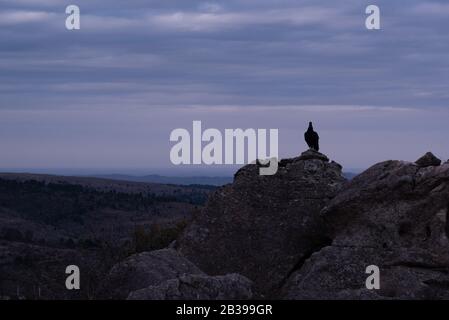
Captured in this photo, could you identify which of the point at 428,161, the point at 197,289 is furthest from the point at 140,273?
the point at 428,161

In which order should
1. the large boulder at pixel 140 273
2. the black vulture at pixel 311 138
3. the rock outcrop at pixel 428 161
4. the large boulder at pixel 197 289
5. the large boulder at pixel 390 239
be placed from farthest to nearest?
the black vulture at pixel 311 138, the rock outcrop at pixel 428 161, the large boulder at pixel 390 239, the large boulder at pixel 140 273, the large boulder at pixel 197 289

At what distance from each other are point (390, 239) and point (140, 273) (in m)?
4.94

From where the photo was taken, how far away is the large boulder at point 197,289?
15156mm

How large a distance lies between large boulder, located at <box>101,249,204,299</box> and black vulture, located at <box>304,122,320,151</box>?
581cm

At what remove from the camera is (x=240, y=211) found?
1994 cm

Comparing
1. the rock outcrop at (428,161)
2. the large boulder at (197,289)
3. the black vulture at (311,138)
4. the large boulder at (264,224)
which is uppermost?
the black vulture at (311,138)

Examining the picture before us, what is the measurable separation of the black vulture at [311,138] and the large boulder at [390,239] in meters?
3.26

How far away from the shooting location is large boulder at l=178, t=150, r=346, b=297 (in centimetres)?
1902

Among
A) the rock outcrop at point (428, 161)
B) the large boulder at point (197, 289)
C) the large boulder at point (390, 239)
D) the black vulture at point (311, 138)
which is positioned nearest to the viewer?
the large boulder at point (197, 289)

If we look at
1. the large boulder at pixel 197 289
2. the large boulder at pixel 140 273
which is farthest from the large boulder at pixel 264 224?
the large boulder at pixel 197 289

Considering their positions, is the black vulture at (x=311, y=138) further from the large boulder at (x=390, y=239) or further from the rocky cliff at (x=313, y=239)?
the large boulder at (x=390, y=239)

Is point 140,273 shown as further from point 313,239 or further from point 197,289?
point 313,239

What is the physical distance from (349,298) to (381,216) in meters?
2.99
